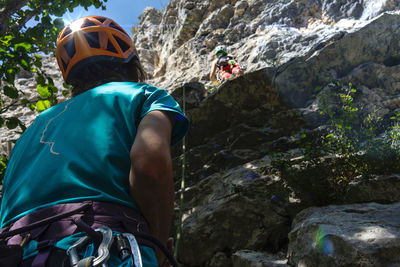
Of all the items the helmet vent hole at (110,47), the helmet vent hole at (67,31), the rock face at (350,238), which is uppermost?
the helmet vent hole at (67,31)

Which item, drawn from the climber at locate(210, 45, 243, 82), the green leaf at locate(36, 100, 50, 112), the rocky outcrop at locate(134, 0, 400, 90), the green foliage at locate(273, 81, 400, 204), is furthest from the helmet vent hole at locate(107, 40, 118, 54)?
the climber at locate(210, 45, 243, 82)

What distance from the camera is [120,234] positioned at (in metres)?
1.01

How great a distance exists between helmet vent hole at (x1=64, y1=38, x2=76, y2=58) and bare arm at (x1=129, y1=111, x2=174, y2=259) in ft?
3.30

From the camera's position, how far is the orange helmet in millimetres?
1953

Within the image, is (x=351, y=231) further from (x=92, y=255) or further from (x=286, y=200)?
(x=92, y=255)

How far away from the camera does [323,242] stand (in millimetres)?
2188

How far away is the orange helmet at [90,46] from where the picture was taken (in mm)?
1953

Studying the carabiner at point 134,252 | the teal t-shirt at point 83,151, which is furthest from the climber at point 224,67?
the carabiner at point 134,252

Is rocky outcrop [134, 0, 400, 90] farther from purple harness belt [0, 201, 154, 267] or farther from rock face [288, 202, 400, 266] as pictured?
purple harness belt [0, 201, 154, 267]

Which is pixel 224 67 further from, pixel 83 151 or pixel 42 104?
pixel 83 151

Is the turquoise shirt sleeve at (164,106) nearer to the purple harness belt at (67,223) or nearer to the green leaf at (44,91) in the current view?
the purple harness belt at (67,223)

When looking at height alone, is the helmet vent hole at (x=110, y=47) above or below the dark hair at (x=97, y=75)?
above

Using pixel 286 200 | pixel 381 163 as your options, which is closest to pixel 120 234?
pixel 286 200

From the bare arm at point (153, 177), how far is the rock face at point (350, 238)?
137 cm
